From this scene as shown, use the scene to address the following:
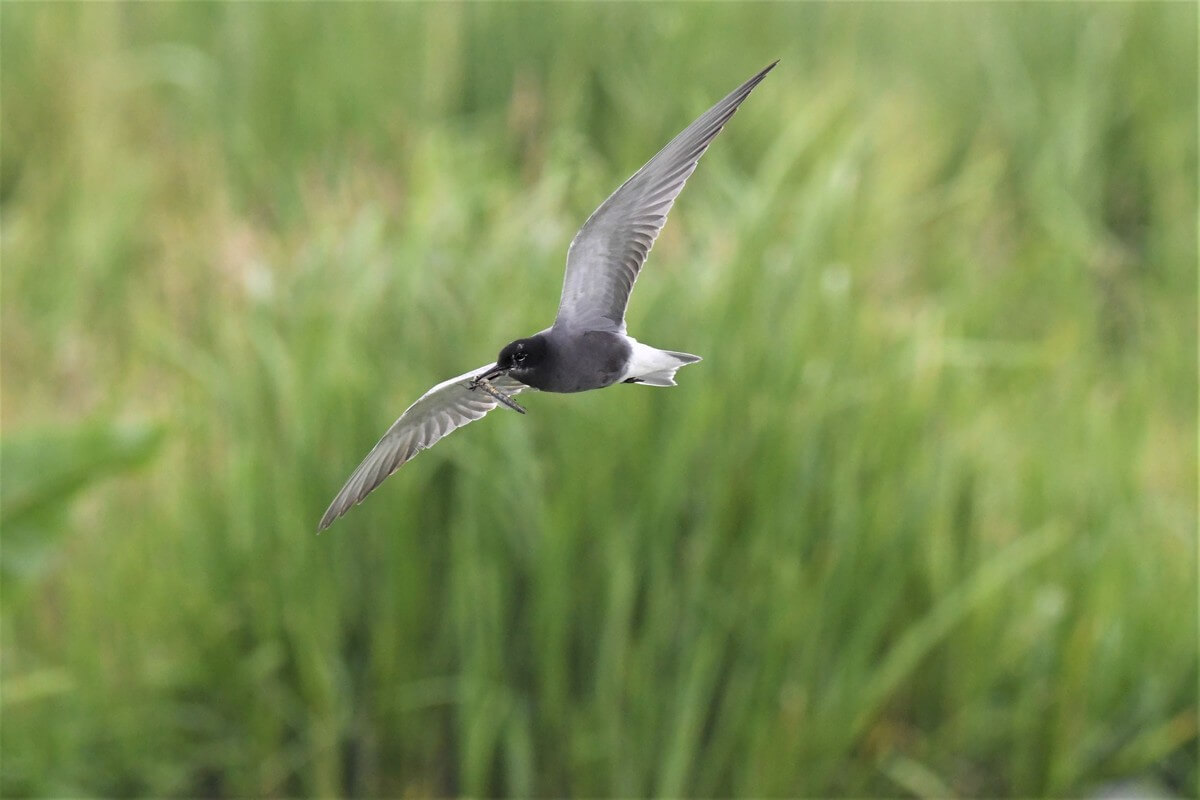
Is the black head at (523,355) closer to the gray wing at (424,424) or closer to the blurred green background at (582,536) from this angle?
the gray wing at (424,424)

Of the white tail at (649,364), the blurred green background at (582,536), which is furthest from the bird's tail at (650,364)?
the blurred green background at (582,536)

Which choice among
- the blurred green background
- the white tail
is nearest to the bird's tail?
the white tail

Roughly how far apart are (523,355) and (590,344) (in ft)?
0.21

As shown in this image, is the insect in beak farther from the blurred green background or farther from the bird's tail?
the blurred green background

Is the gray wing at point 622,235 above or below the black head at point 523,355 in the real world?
above

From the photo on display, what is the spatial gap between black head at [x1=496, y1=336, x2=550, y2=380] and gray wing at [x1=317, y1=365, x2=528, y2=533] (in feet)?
0.06

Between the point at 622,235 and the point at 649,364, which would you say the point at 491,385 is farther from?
the point at 622,235

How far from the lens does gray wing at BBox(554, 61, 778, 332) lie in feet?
3.31

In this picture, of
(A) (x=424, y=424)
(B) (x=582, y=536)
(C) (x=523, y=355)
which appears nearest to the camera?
(C) (x=523, y=355)

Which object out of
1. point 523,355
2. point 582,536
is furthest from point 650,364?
point 582,536

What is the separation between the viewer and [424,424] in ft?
3.46

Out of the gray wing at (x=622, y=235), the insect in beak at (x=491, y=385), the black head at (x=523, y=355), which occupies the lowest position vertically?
the insect in beak at (x=491, y=385)

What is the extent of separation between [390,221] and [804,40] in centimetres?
220

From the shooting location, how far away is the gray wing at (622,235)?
3.31 ft
